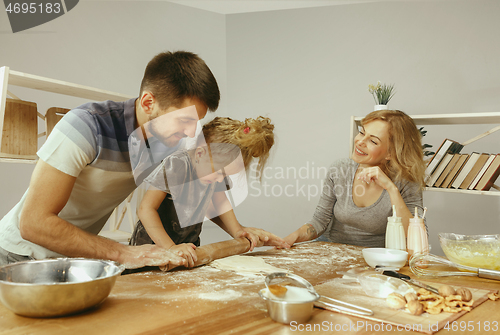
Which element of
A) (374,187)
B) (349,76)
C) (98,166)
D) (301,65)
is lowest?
(374,187)

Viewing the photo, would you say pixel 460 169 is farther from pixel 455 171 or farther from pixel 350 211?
pixel 350 211

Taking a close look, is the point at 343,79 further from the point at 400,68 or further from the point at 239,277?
the point at 239,277

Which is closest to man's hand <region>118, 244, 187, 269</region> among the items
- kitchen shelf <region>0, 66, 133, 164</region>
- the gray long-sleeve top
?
the gray long-sleeve top

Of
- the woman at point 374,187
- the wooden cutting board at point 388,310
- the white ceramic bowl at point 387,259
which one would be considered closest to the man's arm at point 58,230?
the wooden cutting board at point 388,310

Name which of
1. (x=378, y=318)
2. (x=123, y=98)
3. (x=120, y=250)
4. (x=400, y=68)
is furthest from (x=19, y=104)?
(x=400, y=68)

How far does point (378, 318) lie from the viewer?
69cm

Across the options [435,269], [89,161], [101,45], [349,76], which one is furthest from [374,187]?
[101,45]

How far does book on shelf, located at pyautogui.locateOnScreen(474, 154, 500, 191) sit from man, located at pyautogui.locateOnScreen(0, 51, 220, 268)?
1.78 metres

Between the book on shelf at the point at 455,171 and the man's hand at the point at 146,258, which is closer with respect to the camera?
the man's hand at the point at 146,258

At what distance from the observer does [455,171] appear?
2.26 meters

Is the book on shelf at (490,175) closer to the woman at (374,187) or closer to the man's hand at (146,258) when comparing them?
the woman at (374,187)

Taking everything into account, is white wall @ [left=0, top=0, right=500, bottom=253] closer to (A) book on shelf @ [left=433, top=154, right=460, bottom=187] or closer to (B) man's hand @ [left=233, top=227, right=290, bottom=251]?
(A) book on shelf @ [left=433, top=154, right=460, bottom=187]

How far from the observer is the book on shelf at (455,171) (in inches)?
88.0

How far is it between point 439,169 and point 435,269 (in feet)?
4.50
